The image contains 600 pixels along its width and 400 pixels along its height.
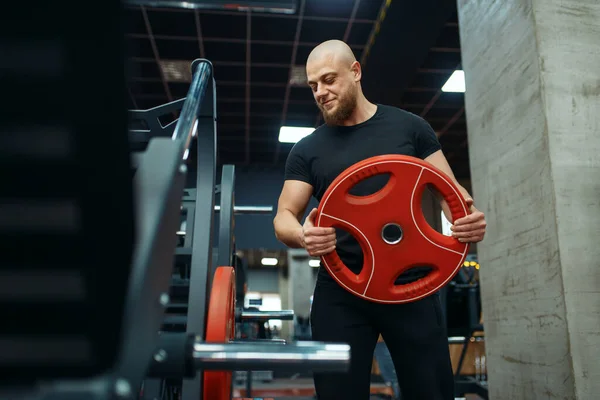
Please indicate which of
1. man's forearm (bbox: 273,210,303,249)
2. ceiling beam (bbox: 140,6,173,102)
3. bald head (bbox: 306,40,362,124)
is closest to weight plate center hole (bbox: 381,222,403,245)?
man's forearm (bbox: 273,210,303,249)

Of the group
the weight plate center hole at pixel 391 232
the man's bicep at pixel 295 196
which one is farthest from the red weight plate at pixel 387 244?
the man's bicep at pixel 295 196

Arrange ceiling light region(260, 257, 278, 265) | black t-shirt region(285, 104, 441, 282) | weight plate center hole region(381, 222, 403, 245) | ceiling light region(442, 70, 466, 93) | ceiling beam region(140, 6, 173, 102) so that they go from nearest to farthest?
weight plate center hole region(381, 222, 403, 245)
black t-shirt region(285, 104, 441, 282)
ceiling beam region(140, 6, 173, 102)
ceiling light region(442, 70, 466, 93)
ceiling light region(260, 257, 278, 265)

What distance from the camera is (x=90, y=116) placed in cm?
41

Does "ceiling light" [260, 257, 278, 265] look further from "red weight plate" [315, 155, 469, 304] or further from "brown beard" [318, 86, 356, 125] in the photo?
"red weight plate" [315, 155, 469, 304]

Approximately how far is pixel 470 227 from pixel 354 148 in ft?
1.42

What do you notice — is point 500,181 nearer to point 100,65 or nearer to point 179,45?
point 100,65

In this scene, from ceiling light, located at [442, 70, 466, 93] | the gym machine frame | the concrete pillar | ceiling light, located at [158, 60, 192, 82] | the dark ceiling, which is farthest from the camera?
ceiling light, located at [442, 70, 466, 93]

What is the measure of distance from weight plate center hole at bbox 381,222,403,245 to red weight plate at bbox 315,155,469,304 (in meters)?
0.03

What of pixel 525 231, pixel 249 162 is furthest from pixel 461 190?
pixel 249 162

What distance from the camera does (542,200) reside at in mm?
2078

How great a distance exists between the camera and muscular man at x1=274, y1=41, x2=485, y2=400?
146cm

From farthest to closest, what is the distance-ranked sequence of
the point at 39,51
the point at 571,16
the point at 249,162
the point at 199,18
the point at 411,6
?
the point at 249,162 → the point at 199,18 → the point at 411,6 → the point at 571,16 → the point at 39,51

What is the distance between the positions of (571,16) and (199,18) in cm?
411

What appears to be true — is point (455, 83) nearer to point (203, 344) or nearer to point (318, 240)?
point (318, 240)
